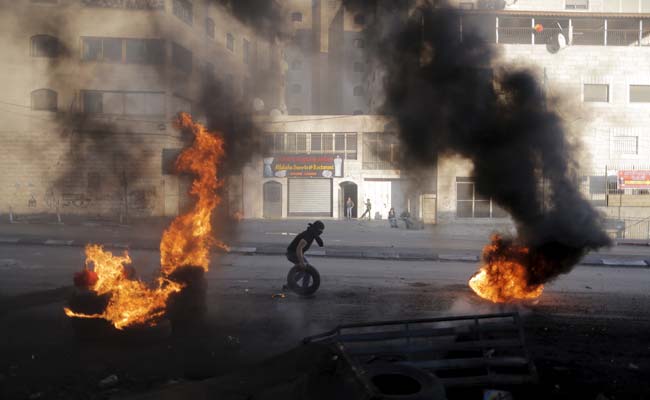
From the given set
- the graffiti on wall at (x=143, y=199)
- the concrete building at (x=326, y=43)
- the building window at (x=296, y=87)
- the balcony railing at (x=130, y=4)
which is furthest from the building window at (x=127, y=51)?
the building window at (x=296, y=87)

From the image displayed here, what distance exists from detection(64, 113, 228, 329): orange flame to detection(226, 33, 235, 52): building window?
201 cm

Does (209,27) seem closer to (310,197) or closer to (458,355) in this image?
(458,355)

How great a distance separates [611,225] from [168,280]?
21051mm

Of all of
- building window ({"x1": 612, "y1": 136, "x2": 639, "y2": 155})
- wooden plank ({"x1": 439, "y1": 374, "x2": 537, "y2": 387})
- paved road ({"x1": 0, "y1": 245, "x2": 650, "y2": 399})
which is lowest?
paved road ({"x1": 0, "y1": 245, "x2": 650, "y2": 399})

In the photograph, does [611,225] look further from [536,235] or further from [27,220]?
[27,220]

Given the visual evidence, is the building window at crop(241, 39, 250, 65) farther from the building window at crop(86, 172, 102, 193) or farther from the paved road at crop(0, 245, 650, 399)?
the paved road at crop(0, 245, 650, 399)

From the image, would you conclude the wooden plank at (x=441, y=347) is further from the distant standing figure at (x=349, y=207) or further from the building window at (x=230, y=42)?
the distant standing figure at (x=349, y=207)

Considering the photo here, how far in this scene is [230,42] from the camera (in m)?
9.34

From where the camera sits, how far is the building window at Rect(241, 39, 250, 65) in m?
9.36

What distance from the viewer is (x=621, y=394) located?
14.6 ft

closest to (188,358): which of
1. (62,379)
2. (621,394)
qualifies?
(62,379)

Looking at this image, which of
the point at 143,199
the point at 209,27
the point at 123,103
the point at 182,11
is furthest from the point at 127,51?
the point at 143,199

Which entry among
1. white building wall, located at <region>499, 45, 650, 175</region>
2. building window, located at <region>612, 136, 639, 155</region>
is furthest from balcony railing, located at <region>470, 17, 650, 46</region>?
building window, located at <region>612, 136, 639, 155</region>

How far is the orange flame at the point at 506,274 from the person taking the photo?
7.88 meters
